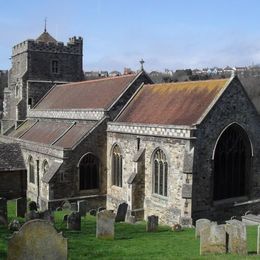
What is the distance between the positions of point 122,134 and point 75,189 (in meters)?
4.27

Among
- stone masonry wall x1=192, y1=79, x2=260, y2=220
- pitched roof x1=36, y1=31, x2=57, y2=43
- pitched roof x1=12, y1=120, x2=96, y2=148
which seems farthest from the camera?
pitched roof x1=36, y1=31, x2=57, y2=43

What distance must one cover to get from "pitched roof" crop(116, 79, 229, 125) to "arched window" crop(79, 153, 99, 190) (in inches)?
113

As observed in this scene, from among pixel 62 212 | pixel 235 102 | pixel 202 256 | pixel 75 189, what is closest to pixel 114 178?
pixel 75 189

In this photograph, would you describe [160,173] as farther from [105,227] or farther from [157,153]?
[105,227]

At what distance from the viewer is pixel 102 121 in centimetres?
2580

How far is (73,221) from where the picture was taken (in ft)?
56.5

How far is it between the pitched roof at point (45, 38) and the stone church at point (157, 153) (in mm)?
11296

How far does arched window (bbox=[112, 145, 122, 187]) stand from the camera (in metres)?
25.1

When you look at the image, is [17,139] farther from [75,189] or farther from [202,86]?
[202,86]

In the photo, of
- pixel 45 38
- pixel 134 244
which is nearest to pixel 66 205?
pixel 134 244

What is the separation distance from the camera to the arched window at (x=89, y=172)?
2533 cm

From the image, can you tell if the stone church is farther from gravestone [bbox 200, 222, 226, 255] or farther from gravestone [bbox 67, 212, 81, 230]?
gravestone [bbox 200, 222, 226, 255]

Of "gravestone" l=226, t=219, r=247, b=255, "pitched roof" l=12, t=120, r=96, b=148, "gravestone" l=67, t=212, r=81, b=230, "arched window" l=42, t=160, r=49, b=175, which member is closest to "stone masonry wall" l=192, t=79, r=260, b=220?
"gravestone" l=67, t=212, r=81, b=230

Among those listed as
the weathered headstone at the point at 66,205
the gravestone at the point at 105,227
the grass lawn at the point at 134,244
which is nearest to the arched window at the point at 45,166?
the weathered headstone at the point at 66,205
